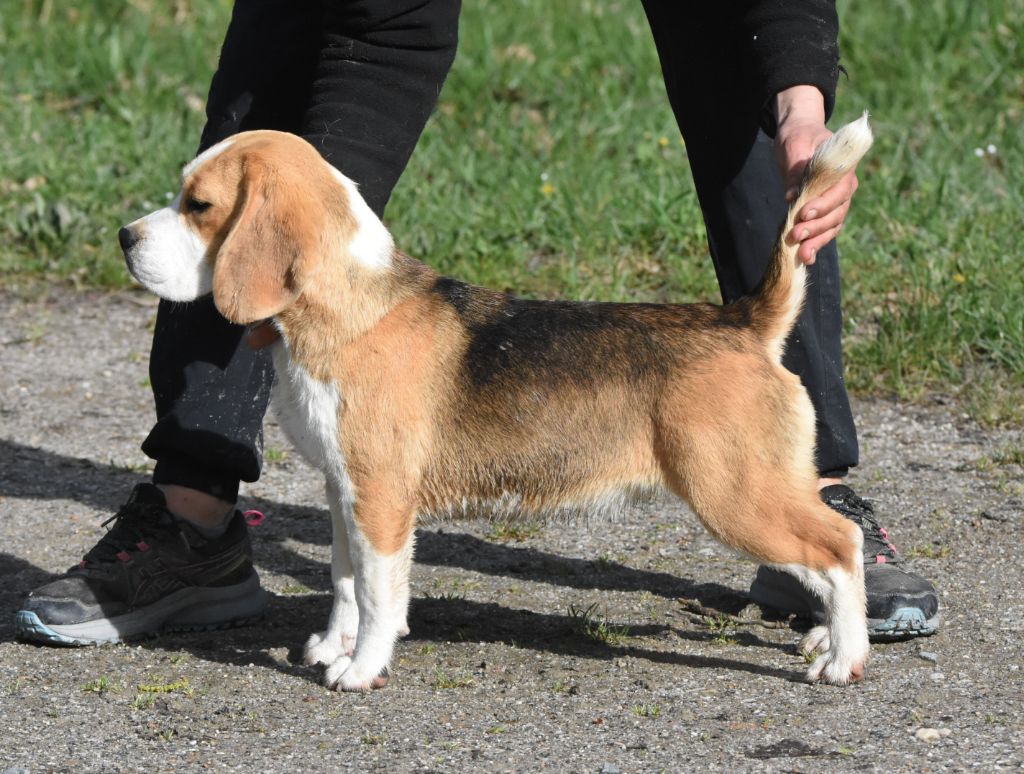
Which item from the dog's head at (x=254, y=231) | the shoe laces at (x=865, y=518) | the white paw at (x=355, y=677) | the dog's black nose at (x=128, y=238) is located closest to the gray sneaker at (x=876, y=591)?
the shoe laces at (x=865, y=518)

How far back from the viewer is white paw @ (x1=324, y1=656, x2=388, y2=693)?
140 inches

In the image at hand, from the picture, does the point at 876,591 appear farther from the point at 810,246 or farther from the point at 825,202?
the point at 825,202

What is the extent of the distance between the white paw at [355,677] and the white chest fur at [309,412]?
1.58 ft

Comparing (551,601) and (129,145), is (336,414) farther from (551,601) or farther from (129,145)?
(129,145)

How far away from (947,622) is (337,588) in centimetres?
169

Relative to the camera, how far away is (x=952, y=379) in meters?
5.77

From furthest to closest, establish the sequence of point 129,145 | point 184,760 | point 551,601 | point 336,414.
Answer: point 129,145 → point 551,601 → point 336,414 → point 184,760

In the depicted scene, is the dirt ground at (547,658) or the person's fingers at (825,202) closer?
the dirt ground at (547,658)

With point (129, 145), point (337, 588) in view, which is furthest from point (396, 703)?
point (129, 145)

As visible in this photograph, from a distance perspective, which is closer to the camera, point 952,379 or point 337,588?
point 337,588

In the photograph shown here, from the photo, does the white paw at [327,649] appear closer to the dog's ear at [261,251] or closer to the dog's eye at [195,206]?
the dog's ear at [261,251]

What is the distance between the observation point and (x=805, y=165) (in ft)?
11.5

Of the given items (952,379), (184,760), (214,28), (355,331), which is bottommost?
(184,760)

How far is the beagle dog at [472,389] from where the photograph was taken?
3434 mm
